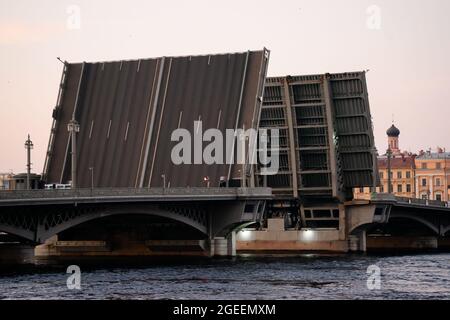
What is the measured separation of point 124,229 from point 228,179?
7384mm

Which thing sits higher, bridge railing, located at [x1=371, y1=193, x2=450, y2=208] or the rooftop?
the rooftop

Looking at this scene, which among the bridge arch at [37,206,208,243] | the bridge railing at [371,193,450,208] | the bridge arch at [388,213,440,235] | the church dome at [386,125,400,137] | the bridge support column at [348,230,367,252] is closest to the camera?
the bridge arch at [37,206,208,243]

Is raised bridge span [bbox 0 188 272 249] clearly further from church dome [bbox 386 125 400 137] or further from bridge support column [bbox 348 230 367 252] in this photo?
church dome [bbox 386 125 400 137]

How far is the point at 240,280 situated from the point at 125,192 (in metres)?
11.2

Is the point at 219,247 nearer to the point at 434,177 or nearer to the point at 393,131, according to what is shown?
the point at 434,177

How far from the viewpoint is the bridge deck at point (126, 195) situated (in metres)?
52.2

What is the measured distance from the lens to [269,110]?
76.6 meters

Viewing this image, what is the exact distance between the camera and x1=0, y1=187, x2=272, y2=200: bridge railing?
52506 mm

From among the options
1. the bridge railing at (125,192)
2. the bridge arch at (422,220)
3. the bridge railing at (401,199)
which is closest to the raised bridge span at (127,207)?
the bridge railing at (125,192)

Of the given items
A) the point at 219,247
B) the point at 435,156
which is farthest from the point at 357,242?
the point at 435,156

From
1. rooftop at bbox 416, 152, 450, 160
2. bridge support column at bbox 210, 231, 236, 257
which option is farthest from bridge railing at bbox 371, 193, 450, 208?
rooftop at bbox 416, 152, 450, 160

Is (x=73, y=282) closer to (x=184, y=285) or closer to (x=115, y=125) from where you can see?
(x=184, y=285)
